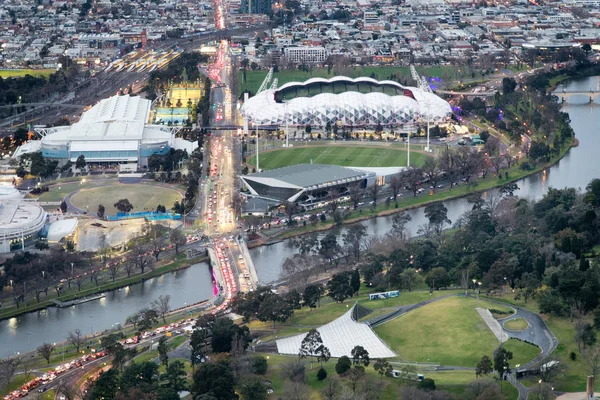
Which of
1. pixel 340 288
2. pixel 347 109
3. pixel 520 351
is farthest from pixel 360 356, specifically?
pixel 347 109

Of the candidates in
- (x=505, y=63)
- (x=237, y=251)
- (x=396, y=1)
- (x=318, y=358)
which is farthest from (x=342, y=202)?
(x=396, y=1)

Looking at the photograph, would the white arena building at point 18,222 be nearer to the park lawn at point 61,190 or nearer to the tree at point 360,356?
the park lawn at point 61,190

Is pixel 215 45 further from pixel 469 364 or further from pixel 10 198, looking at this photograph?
pixel 469 364

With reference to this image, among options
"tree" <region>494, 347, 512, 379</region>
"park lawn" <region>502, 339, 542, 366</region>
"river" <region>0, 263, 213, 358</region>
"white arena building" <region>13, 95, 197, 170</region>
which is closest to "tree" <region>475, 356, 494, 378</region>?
"tree" <region>494, 347, 512, 379</region>

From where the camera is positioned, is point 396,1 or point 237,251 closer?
point 237,251

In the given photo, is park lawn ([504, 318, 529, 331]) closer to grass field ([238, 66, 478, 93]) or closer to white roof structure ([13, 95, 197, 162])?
white roof structure ([13, 95, 197, 162])

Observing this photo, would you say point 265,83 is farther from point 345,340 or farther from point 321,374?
point 321,374
